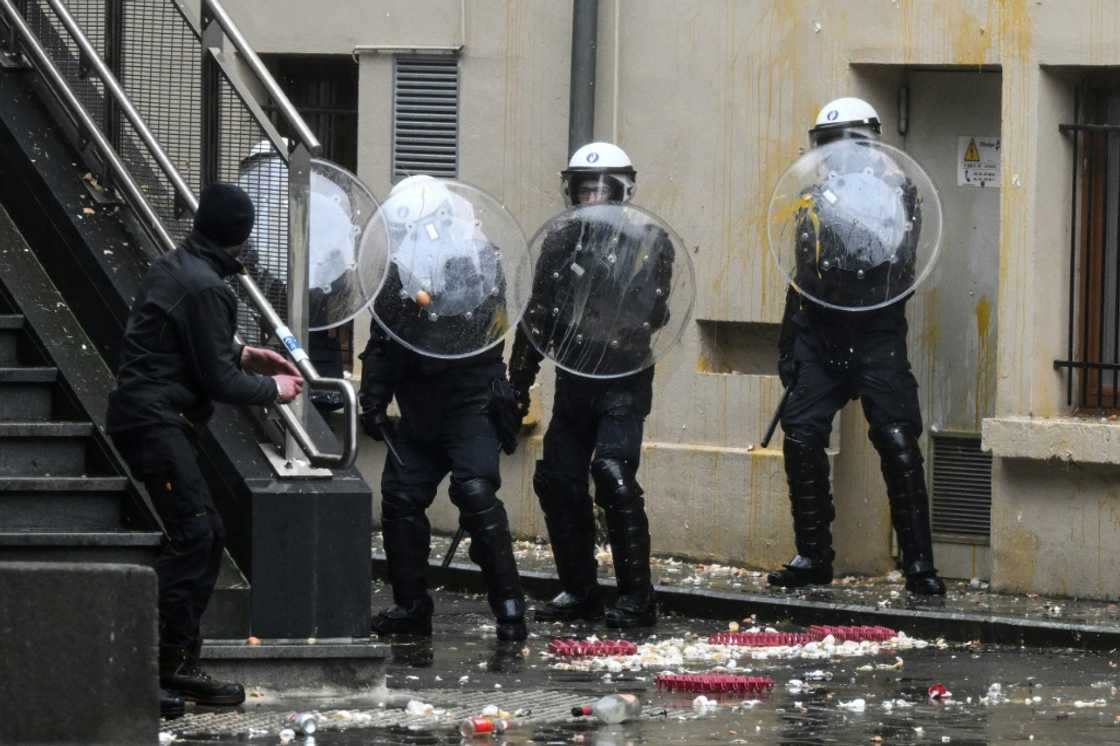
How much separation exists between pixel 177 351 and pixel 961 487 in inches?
211

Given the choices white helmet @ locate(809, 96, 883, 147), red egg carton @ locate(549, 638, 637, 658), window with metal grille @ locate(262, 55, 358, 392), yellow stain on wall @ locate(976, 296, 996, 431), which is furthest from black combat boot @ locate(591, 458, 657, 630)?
window with metal grille @ locate(262, 55, 358, 392)

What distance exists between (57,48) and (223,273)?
8.06 ft

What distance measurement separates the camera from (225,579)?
382 inches

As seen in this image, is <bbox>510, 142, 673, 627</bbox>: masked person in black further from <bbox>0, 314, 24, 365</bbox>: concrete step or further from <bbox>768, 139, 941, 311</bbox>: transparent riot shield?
<bbox>0, 314, 24, 365</bbox>: concrete step

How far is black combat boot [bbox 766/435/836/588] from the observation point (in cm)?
1268

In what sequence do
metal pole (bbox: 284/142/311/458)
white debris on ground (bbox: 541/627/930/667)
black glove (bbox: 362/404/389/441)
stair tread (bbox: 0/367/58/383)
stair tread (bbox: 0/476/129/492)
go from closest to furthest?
stair tread (bbox: 0/476/129/492) < metal pole (bbox: 284/142/311/458) < stair tread (bbox: 0/367/58/383) < white debris on ground (bbox: 541/627/930/667) < black glove (bbox: 362/404/389/441)

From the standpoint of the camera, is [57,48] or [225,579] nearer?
[225,579]

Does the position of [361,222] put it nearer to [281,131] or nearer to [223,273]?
[281,131]

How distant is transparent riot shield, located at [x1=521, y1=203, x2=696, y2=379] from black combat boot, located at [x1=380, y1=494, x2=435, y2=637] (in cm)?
93

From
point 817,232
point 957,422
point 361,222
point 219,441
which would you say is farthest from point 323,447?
point 957,422

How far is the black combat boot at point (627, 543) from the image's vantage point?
11.8m

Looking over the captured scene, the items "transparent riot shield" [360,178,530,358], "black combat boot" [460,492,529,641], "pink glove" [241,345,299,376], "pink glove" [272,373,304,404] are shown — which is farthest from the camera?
"black combat boot" [460,492,529,641]

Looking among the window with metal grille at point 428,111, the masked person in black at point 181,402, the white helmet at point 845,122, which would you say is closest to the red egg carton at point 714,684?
the masked person in black at point 181,402

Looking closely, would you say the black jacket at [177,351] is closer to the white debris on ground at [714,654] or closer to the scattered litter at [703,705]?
the scattered litter at [703,705]
